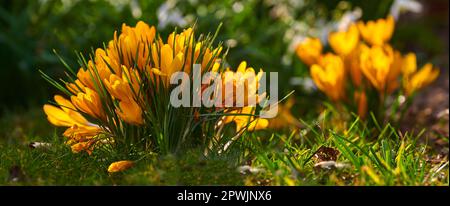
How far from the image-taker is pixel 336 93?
10.7ft

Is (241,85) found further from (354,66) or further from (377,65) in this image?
(354,66)

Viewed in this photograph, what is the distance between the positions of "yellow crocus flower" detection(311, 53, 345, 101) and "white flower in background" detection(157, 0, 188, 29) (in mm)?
934

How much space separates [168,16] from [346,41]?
103 cm

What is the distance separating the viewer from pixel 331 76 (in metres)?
3.21

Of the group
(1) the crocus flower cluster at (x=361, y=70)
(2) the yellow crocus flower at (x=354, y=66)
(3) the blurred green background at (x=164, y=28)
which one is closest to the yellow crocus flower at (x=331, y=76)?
(1) the crocus flower cluster at (x=361, y=70)

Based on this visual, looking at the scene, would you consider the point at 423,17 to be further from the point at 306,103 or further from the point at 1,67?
the point at 1,67

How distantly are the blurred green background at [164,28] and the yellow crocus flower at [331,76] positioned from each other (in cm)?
79

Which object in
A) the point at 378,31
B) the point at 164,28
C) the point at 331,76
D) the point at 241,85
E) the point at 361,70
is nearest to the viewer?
the point at 241,85

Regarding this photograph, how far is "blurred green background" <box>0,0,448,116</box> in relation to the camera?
405cm

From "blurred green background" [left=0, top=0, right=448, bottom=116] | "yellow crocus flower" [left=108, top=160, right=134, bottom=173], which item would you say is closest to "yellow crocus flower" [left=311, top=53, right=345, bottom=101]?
"blurred green background" [left=0, top=0, right=448, bottom=116]

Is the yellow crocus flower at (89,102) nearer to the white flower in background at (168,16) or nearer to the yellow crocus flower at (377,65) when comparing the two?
the yellow crocus flower at (377,65)

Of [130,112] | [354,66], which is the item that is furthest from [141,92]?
[354,66]

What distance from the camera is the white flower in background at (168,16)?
3.89 m

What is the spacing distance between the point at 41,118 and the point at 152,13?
0.93m
